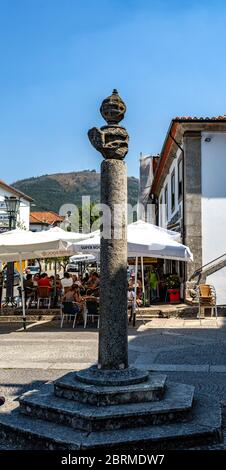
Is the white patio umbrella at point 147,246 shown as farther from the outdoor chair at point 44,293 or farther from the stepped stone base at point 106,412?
the stepped stone base at point 106,412

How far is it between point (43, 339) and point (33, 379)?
158 inches

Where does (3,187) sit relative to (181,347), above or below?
above

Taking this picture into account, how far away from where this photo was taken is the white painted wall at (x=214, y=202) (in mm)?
16828

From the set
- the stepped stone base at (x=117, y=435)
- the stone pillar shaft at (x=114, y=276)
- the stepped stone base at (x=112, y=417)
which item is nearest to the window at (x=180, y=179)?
the stone pillar shaft at (x=114, y=276)

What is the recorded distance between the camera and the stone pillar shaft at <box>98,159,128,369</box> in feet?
17.6

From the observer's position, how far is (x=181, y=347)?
32.3 feet

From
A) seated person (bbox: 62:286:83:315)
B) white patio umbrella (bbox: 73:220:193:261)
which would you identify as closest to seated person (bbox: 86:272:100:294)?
seated person (bbox: 62:286:83:315)

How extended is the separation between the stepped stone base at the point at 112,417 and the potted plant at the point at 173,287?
492 inches

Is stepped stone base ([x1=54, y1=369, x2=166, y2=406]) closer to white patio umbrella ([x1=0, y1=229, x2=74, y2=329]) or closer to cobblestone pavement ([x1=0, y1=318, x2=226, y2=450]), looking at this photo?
cobblestone pavement ([x1=0, y1=318, x2=226, y2=450])

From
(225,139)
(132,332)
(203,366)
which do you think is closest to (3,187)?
(225,139)

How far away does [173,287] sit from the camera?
18.2 m

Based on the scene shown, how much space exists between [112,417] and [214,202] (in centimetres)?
1306
